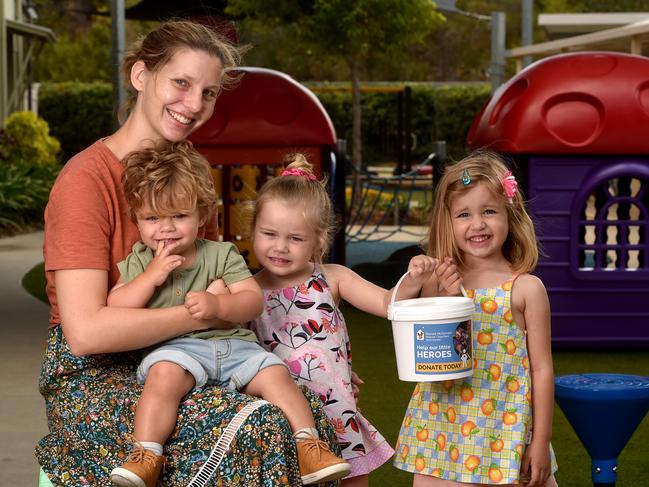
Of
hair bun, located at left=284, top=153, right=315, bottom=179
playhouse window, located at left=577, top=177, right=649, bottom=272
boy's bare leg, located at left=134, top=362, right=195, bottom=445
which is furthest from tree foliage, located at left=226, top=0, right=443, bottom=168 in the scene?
boy's bare leg, located at left=134, top=362, right=195, bottom=445

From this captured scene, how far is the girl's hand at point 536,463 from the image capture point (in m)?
3.43

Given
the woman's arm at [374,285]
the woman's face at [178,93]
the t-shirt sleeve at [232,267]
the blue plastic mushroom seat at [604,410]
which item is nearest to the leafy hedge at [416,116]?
the blue plastic mushroom seat at [604,410]

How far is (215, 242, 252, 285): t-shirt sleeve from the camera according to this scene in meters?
3.19

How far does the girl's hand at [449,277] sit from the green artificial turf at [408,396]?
704 mm

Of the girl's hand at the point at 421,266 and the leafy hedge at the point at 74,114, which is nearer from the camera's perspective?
the girl's hand at the point at 421,266

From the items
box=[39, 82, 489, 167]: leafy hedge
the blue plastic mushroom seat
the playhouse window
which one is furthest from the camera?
box=[39, 82, 489, 167]: leafy hedge

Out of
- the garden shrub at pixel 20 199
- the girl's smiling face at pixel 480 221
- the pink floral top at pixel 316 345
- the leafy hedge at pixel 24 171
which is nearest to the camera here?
the pink floral top at pixel 316 345

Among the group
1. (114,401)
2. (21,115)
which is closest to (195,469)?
(114,401)

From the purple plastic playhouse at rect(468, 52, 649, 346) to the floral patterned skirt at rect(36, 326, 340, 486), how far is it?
4.04 m

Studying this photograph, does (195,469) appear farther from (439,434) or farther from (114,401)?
(439,434)

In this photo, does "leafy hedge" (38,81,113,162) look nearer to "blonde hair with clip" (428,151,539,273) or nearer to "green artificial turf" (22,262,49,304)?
"green artificial turf" (22,262,49,304)

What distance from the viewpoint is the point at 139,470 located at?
281 cm

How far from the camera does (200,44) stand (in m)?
3.32

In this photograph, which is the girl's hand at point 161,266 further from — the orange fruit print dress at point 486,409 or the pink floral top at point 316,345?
the orange fruit print dress at point 486,409
